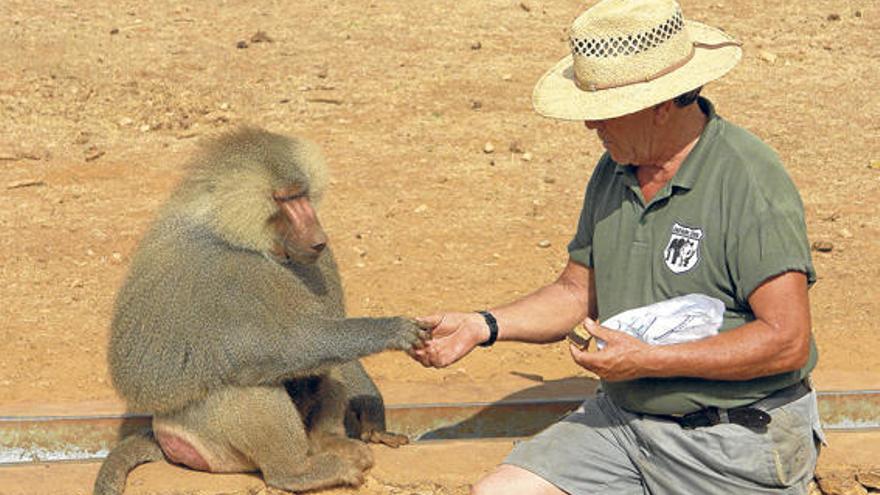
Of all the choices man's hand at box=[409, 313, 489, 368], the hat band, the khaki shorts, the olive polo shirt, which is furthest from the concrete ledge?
the hat band

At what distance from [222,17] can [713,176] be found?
9429 mm

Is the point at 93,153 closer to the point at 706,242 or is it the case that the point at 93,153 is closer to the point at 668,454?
the point at 668,454

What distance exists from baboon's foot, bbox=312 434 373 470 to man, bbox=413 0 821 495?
880 mm

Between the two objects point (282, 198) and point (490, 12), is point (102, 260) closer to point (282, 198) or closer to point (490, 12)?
point (282, 198)

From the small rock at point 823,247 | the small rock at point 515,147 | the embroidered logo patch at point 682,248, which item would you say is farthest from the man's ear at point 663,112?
the small rock at point 515,147

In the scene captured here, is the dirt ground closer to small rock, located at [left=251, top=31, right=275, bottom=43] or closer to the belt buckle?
small rock, located at [left=251, top=31, right=275, bottom=43]

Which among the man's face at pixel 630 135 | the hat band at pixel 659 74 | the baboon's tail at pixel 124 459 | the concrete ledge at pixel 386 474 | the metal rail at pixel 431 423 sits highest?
the hat band at pixel 659 74

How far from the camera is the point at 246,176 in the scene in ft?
17.6

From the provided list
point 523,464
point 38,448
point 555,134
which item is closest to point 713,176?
point 523,464

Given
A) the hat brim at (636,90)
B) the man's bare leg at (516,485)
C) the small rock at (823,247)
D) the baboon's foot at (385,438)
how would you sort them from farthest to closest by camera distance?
the small rock at (823,247) < the baboon's foot at (385,438) < the man's bare leg at (516,485) < the hat brim at (636,90)

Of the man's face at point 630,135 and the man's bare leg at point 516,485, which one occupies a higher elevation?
the man's face at point 630,135

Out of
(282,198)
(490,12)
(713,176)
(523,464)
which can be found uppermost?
(713,176)

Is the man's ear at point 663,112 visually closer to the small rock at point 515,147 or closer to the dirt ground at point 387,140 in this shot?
the dirt ground at point 387,140

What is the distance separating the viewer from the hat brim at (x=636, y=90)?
434 cm
